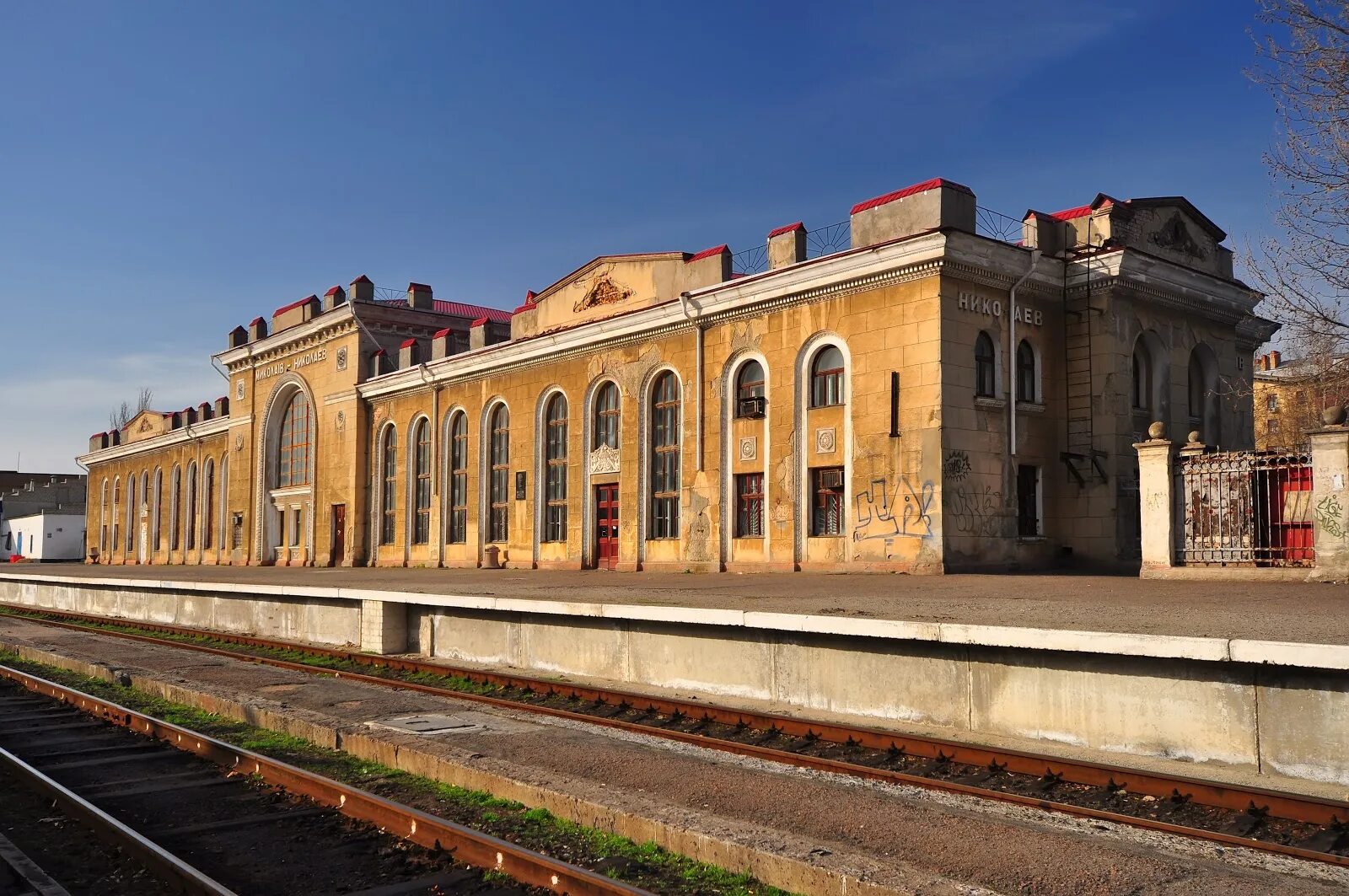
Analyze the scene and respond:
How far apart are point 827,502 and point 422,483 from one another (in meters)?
17.7

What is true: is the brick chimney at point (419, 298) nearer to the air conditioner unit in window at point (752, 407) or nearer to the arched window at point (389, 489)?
the arched window at point (389, 489)

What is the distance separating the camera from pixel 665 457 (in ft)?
86.6

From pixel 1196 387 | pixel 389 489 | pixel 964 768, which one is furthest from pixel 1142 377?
pixel 389 489

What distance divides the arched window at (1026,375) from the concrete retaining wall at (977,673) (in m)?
11.2

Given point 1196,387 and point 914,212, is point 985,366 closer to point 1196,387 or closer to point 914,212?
point 914,212

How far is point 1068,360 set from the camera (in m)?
22.5

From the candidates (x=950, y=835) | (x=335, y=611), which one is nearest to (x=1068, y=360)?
(x=335, y=611)

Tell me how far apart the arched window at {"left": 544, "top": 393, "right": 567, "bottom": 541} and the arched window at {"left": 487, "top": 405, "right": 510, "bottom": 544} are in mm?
1790

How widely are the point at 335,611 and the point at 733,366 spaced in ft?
32.5

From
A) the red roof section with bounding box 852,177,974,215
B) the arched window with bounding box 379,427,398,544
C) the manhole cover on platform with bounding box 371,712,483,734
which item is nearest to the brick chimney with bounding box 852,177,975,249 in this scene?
the red roof section with bounding box 852,177,974,215

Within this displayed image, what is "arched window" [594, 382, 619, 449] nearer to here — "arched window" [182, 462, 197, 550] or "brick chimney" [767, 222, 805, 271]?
"brick chimney" [767, 222, 805, 271]

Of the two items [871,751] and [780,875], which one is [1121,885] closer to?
[780,875]

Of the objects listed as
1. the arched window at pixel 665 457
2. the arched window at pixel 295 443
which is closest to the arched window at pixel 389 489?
the arched window at pixel 295 443

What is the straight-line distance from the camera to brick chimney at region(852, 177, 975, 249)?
20.7 metres
